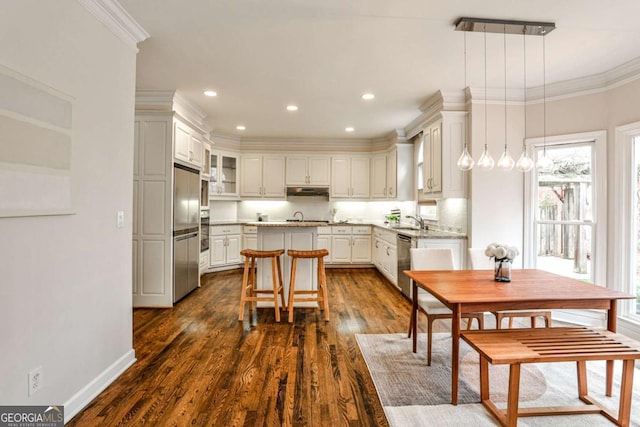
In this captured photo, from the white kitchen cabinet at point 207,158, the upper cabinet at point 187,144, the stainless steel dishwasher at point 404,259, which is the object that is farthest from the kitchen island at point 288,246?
the white kitchen cabinet at point 207,158

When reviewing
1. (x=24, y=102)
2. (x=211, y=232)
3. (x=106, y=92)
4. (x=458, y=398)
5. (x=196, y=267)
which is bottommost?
(x=458, y=398)

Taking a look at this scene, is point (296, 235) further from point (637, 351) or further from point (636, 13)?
point (636, 13)

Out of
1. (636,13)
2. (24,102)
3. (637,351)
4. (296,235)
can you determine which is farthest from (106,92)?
(636,13)

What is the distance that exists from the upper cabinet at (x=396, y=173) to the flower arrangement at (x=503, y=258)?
368 centimetres

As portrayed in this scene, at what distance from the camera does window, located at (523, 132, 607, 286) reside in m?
3.56

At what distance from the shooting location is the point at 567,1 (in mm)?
2350

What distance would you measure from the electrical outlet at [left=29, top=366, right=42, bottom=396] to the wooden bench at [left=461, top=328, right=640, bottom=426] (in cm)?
235

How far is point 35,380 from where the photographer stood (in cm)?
173

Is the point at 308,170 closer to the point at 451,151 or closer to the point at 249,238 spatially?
the point at 249,238

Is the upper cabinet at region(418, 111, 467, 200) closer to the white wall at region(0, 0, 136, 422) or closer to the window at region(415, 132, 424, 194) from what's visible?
the window at region(415, 132, 424, 194)

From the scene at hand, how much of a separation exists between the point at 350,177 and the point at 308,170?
885 mm

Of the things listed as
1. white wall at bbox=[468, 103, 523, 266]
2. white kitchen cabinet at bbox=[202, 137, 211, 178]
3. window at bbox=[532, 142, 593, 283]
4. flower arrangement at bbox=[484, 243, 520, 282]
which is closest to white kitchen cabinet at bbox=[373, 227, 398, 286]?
white wall at bbox=[468, 103, 523, 266]

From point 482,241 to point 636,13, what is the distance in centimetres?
238

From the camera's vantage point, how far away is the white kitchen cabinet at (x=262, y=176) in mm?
6910
